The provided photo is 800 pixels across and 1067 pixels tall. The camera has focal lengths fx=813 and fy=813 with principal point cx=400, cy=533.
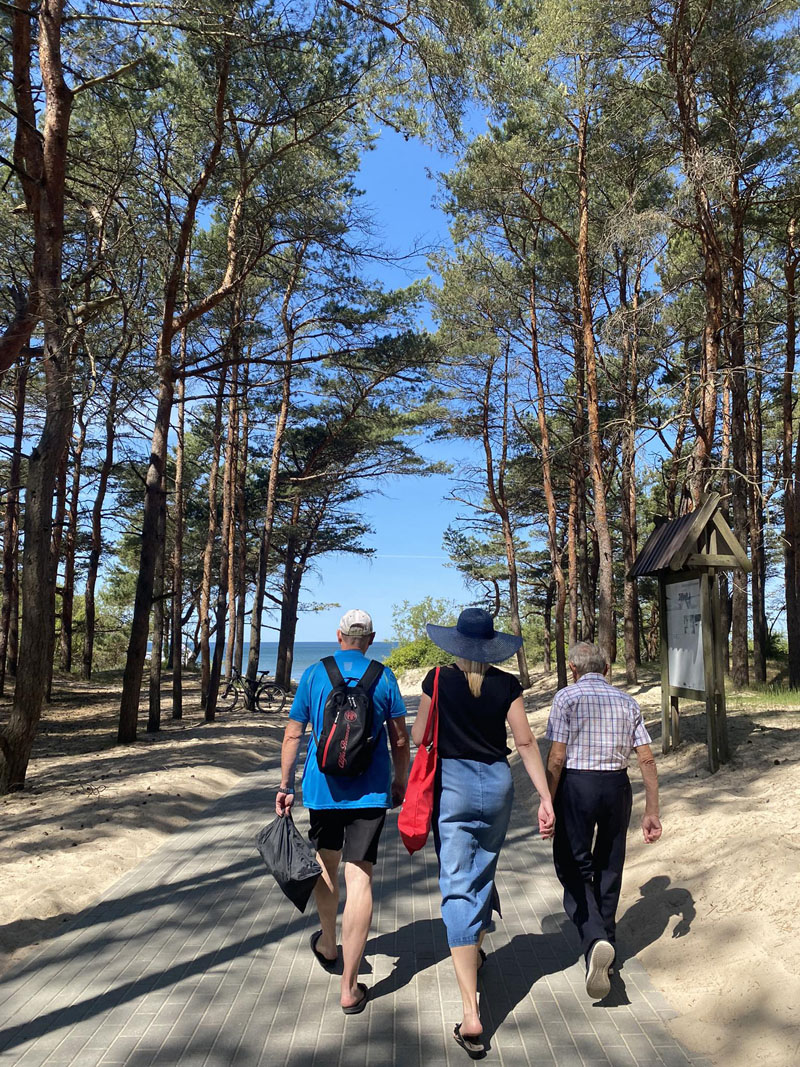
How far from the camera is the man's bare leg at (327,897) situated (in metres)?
3.91

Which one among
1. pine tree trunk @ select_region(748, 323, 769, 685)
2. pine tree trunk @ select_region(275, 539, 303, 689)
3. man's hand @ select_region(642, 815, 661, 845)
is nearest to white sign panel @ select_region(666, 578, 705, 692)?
man's hand @ select_region(642, 815, 661, 845)

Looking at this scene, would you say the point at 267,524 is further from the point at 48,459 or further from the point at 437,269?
the point at 48,459

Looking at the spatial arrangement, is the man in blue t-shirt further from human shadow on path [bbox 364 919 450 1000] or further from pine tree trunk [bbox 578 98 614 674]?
pine tree trunk [bbox 578 98 614 674]

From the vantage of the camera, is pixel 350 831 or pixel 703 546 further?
pixel 703 546

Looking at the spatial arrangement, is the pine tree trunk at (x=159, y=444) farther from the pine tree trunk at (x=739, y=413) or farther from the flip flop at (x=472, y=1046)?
the flip flop at (x=472, y=1046)

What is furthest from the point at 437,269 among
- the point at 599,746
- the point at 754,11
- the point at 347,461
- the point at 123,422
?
the point at 599,746

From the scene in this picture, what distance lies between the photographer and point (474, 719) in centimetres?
357

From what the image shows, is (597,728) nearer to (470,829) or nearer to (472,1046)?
(470,829)

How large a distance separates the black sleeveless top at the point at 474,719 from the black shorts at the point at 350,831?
1.73ft

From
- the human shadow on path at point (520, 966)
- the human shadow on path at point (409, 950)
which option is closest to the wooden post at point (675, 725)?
the human shadow on path at point (520, 966)

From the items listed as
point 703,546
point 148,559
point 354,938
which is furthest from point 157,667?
point 354,938

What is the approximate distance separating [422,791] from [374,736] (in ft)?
1.10

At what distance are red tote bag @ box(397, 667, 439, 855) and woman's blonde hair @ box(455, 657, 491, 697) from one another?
15cm

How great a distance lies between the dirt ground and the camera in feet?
11.8
